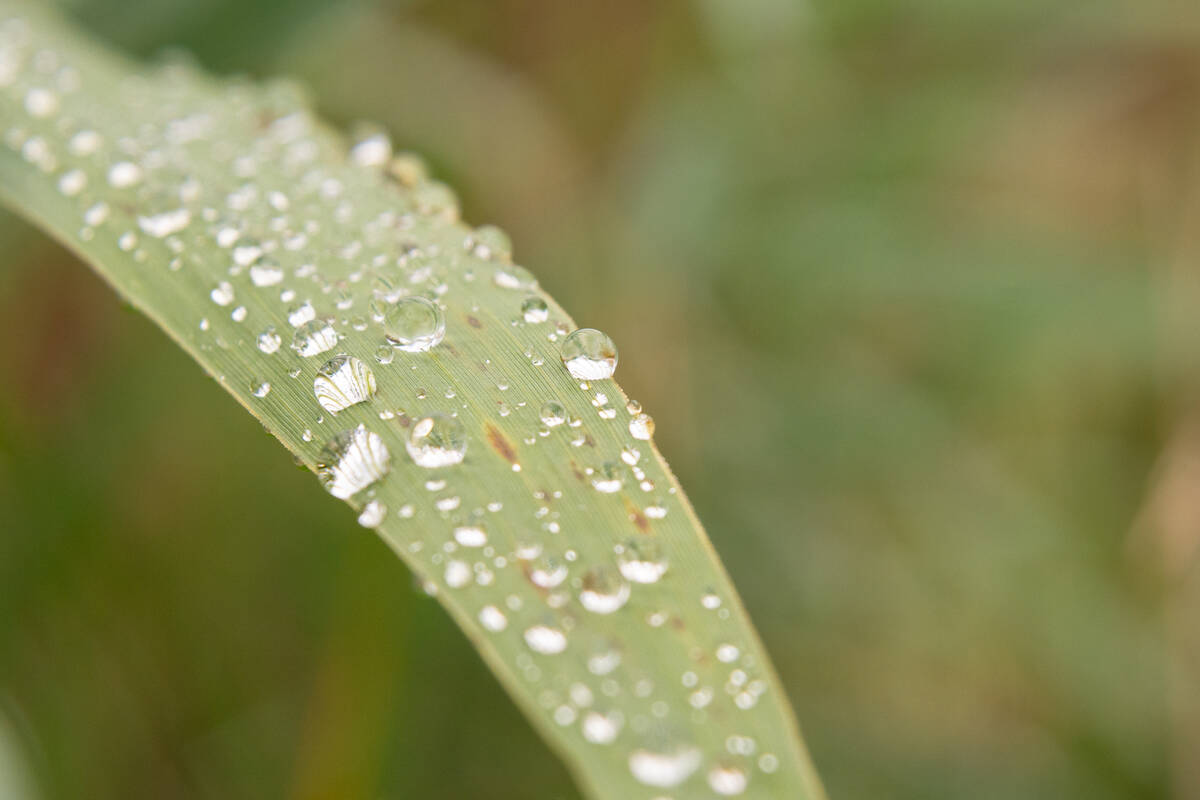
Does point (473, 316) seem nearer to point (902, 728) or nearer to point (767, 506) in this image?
point (767, 506)

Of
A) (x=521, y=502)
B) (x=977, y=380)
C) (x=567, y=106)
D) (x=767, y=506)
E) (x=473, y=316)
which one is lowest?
(x=521, y=502)

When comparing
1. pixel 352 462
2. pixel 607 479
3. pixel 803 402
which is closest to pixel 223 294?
pixel 352 462

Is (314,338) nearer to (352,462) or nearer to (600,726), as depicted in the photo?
(352,462)

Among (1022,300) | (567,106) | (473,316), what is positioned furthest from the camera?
(567,106)

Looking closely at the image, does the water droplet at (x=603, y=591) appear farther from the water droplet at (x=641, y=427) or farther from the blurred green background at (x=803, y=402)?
the blurred green background at (x=803, y=402)

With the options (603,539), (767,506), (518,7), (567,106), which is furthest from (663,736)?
(518,7)

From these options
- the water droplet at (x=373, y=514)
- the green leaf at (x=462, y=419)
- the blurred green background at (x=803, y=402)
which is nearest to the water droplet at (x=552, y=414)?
the green leaf at (x=462, y=419)

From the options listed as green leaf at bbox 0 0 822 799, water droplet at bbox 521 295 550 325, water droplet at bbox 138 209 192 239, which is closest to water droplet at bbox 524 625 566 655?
green leaf at bbox 0 0 822 799
